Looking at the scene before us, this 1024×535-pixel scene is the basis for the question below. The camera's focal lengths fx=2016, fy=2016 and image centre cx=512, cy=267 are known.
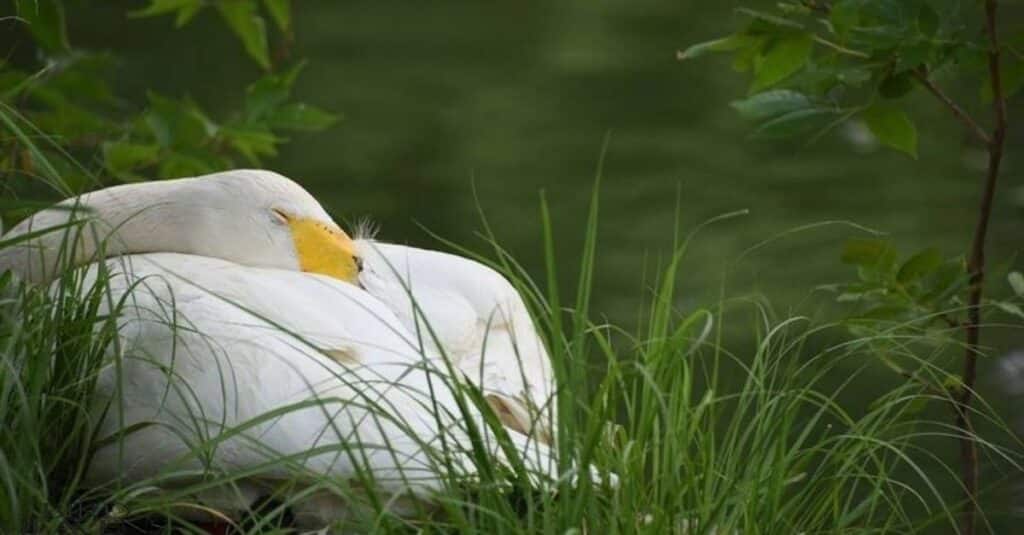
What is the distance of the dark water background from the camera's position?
7.51 m

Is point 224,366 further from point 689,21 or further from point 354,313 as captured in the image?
point 689,21

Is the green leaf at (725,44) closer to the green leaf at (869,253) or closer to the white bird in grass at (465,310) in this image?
the green leaf at (869,253)

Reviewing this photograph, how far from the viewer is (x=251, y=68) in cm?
955

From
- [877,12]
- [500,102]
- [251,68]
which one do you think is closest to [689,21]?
[500,102]

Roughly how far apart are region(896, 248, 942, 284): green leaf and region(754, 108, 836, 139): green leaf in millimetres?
241

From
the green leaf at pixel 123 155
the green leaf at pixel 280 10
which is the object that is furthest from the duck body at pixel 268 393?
the green leaf at pixel 280 10

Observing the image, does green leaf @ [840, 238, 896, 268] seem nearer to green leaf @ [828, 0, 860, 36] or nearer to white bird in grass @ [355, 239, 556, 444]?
green leaf @ [828, 0, 860, 36]

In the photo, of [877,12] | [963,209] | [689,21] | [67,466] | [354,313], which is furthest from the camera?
[689,21]

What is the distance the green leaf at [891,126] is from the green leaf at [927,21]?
17 centimetres

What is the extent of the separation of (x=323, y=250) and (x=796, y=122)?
2.33 ft

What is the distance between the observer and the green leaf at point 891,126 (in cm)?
294

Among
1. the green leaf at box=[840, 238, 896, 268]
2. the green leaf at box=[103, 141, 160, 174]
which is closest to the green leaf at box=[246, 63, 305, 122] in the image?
the green leaf at box=[103, 141, 160, 174]

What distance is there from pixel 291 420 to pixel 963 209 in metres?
6.04

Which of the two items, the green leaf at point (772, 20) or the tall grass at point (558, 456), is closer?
the tall grass at point (558, 456)
